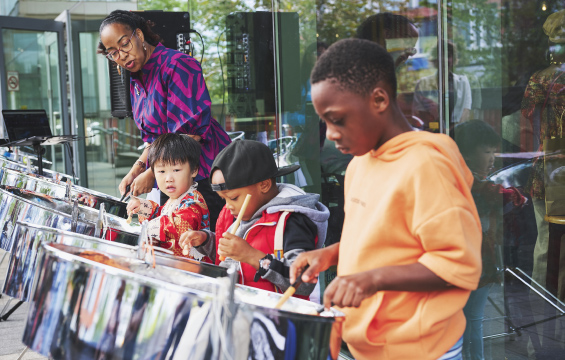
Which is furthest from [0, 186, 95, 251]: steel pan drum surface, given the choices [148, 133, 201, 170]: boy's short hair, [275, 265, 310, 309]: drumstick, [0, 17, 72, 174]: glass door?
[0, 17, 72, 174]: glass door

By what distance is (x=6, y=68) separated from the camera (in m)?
6.59

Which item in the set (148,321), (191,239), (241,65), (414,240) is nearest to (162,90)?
(191,239)

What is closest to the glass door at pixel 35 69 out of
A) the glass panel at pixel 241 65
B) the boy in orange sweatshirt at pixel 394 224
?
the glass panel at pixel 241 65

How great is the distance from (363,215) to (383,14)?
1.38 metres

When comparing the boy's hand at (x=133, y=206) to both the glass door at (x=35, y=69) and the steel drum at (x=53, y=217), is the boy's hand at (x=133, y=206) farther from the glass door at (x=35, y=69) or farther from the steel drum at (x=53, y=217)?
the glass door at (x=35, y=69)

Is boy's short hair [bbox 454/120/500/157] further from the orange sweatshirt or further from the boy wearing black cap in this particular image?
the orange sweatshirt

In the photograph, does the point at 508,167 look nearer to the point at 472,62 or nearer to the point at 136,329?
the point at 472,62

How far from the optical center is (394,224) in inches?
35.5

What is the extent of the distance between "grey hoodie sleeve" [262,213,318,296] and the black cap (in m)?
0.13

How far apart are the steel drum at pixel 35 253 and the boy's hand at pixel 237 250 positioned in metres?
0.08

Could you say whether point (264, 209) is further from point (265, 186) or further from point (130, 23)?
point (130, 23)

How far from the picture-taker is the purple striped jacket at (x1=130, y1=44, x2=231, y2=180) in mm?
2010

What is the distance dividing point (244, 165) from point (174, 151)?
1.40ft

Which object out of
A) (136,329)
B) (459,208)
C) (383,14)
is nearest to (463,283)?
(459,208)
